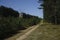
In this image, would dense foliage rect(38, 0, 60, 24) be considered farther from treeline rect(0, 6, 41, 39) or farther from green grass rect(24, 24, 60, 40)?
green grass rect(24, 24, 60, 40)

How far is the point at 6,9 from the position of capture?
111ft

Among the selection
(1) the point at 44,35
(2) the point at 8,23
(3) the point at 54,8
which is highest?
(3) the point at 54,8

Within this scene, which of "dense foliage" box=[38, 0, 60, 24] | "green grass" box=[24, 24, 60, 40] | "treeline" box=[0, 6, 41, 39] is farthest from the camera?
"dense foliage" box=[38, 0, 60, 24]

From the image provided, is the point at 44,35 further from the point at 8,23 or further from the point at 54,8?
the point at 54,8

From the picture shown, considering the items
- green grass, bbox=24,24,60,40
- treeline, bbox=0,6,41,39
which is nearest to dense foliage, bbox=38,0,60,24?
treeline, bbox=0,6,41,39

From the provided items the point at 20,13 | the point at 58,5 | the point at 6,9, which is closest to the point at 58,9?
the point at 58,5

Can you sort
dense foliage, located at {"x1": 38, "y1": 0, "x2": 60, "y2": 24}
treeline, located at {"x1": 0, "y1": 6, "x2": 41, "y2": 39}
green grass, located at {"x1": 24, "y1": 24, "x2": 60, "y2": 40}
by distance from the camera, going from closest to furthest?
green grass, located at {"x1": 24, "y1": 24, "x2": 60, "y2": 40} → treeline, located at {"x1": 0, "y1": 6, "x2": 41, "y2": 39} → dense foliage, located at {"x1": 38, "y1": 0, "x2": 60, "y2": 24}

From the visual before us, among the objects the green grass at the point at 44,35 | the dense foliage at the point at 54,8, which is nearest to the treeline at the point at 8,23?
the green grass at the point at 44,35

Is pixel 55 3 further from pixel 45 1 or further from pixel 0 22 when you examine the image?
pixel 0 22

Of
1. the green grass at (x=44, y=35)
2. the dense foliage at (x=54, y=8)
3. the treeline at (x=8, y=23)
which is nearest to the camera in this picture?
the green grass at (x=44, y=35)

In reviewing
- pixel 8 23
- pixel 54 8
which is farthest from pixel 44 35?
pixel 54 8

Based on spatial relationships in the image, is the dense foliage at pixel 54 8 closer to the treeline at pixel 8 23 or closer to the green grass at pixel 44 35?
the treeline at pixel 8 23

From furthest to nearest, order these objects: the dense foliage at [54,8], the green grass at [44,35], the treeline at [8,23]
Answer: the dense foliage at [54,8] < the treeline at [8,23] < the green grass at [44,35]

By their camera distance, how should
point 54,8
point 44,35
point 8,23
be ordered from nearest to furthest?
point 44,35, point 8,23, point 54,8
